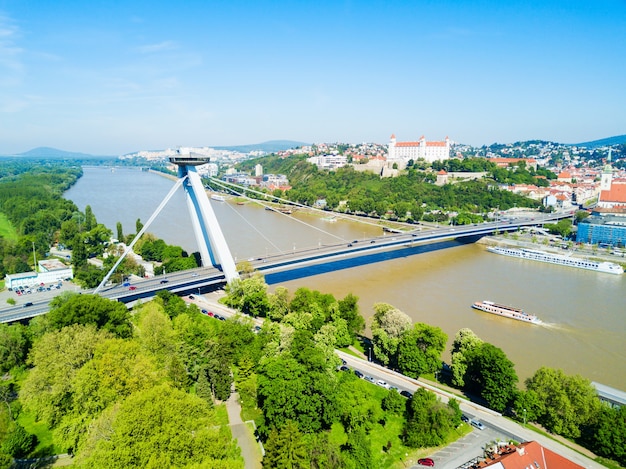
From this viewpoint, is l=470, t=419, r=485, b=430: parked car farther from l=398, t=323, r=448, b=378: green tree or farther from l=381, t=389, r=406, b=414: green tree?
l=398, t=323, r=448, b=378: green tree

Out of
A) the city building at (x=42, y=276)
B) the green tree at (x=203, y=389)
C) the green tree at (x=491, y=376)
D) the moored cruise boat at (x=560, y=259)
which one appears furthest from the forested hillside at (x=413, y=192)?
the green tree at (x=203, y=389)

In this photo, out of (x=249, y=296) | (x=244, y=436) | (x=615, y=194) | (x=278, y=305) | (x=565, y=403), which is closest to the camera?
(x=244, y=436)

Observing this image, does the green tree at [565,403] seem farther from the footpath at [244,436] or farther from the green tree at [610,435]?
the footpath at [244,436]

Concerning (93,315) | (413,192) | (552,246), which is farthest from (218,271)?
(413,192)

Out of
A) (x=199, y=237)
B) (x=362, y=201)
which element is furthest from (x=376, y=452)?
(x=362, y=201)

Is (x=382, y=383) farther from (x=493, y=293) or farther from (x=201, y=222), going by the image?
(x=201, y=222)

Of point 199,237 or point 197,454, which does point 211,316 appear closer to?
point 199,237
